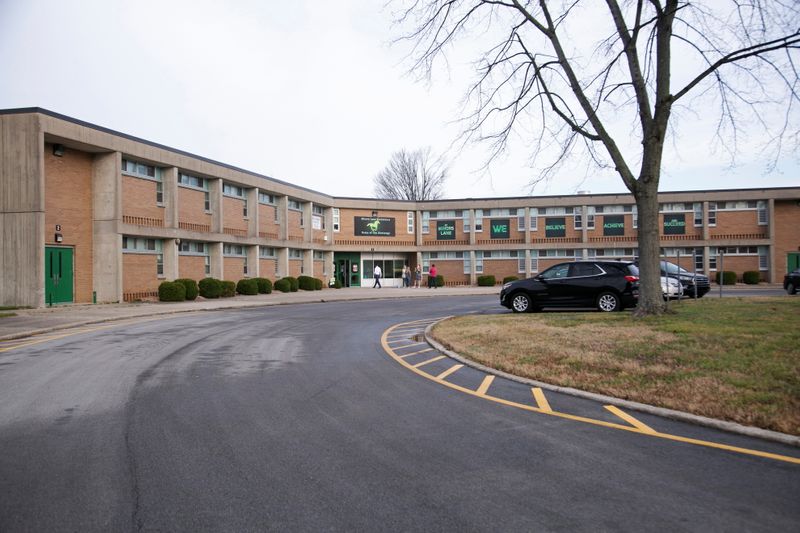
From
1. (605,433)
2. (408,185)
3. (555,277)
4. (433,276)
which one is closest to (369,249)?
(433,276)

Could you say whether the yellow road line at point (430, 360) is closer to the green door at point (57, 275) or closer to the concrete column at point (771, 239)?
the green door at point (57, 275)

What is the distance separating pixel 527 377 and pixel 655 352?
2.33 metres

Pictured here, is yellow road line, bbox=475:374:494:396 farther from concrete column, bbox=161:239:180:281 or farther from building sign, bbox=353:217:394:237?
building sign, bbox=353:217:394:237

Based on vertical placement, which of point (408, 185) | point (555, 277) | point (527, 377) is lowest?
point (527, 377)

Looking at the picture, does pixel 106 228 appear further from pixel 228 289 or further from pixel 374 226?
pixel 374 226

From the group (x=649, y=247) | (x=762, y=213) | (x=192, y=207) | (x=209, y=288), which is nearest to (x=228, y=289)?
(x=209, y=288)

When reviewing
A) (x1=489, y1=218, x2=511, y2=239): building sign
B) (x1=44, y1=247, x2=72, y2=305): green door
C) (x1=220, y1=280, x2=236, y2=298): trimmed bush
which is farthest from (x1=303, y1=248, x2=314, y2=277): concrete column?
(x1=44, y1=247, x2=72, y2=305): green door

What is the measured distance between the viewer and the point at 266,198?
40.2 meters

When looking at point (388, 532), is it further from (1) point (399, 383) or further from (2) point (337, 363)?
(2) point (337, 363)

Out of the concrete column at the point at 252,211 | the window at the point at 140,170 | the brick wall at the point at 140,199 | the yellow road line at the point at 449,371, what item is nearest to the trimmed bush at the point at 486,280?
the concrete column at the point at 252,211

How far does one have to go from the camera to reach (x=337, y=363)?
947 cm

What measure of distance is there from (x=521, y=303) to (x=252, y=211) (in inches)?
979

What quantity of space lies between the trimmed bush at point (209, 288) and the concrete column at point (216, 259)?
102 inches

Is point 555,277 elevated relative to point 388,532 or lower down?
elevated
